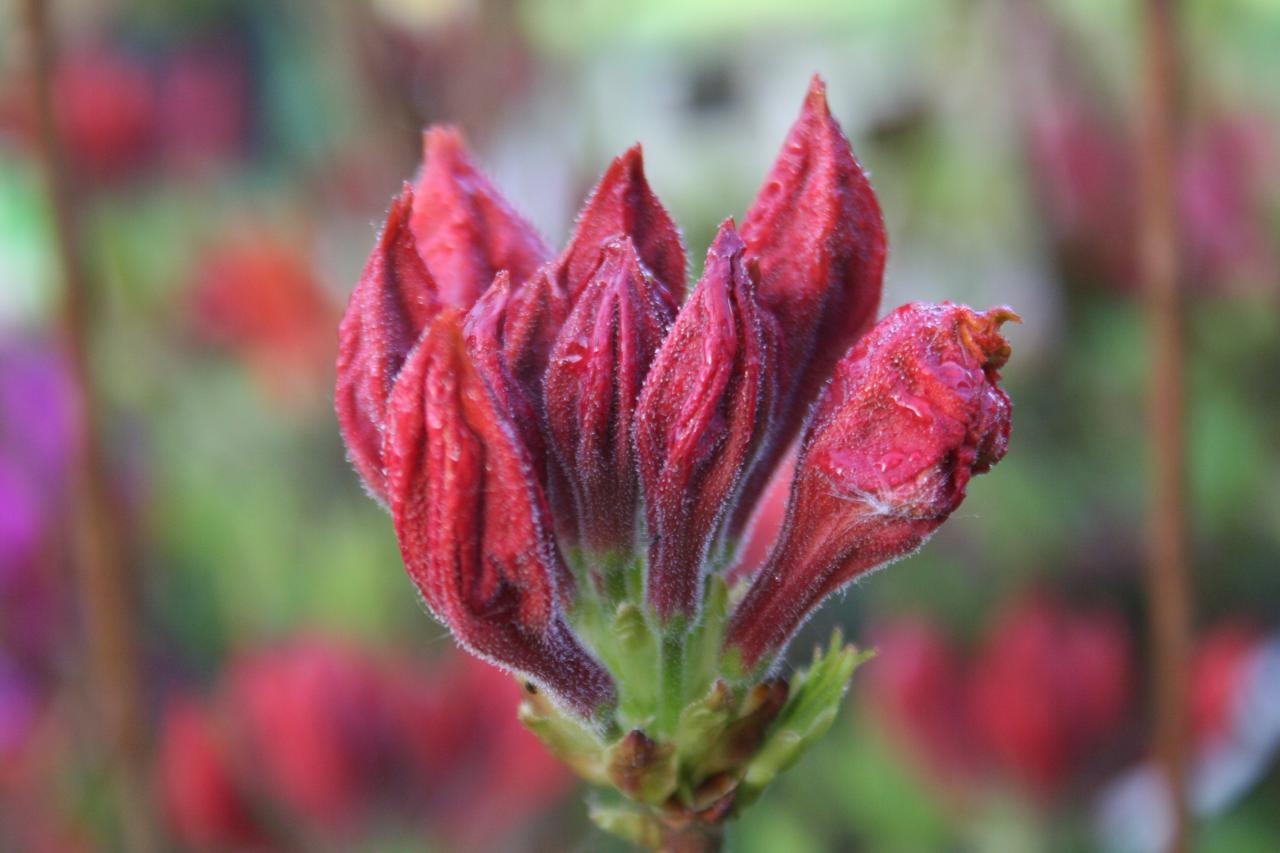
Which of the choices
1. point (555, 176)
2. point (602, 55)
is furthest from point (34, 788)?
point (602, 55)

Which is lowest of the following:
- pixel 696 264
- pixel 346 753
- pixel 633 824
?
pixel 346 753

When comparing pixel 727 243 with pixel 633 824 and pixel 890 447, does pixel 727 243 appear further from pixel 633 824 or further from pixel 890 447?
pixel 633 824

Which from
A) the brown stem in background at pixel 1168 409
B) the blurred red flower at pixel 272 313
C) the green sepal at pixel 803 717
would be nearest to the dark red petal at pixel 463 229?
the green sepal at pixel 803 717

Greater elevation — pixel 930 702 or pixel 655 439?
pixel 655 439

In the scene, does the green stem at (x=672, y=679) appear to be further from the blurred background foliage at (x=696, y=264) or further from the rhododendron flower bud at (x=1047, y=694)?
the rhododendron flower bud at (x=1047, y=694)

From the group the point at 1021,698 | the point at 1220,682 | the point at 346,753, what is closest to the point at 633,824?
the point at 346,753

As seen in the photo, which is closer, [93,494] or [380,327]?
[380,327]

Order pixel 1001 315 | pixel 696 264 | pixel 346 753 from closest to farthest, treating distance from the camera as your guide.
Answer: pixel 1001 315
pixel 346 753
pixel 696 264
